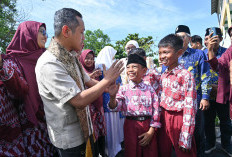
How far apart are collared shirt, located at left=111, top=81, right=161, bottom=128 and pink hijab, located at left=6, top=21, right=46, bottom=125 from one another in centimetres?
103

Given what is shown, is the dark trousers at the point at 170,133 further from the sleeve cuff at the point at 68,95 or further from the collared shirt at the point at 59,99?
the sleeve cuff at the point at 68,95

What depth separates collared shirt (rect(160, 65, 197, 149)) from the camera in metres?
1.98

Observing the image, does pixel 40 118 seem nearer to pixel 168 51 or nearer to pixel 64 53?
pixel 64 53

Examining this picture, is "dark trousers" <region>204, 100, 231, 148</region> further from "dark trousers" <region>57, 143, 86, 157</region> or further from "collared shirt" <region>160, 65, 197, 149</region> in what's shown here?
"dark trousers" <region>57, 143, 86, 157</region>

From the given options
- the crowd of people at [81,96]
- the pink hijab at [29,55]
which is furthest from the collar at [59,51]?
the pink hijab at [29,55]

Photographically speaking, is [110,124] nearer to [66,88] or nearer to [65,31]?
[66,88]

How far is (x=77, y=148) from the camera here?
151 cm

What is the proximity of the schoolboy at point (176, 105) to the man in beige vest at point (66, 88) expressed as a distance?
1037 millimetres

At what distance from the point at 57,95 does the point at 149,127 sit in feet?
4.89

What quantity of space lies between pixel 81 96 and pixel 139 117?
1242mm

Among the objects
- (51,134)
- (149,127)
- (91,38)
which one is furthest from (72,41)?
(91,38)

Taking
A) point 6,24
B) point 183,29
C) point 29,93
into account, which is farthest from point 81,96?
point 6,24

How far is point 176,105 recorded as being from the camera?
2123 millimetres

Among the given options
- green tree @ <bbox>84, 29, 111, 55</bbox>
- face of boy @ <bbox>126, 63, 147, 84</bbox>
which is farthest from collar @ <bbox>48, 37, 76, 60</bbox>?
green tree @ <bbox>84, 29, 111, 55</bbox>
